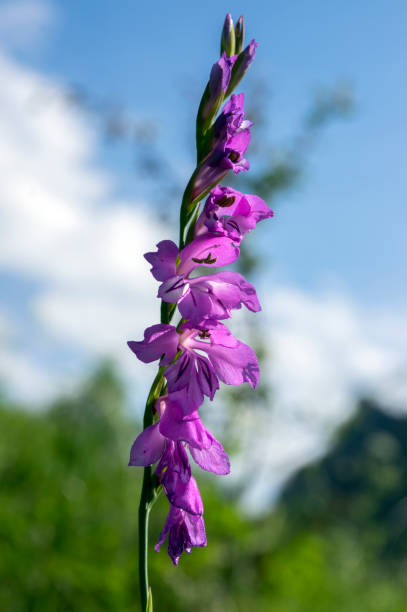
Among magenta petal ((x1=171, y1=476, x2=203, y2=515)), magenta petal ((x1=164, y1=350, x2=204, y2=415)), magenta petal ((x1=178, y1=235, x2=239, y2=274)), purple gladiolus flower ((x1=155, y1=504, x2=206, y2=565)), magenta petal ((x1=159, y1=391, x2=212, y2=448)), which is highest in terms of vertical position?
magenta petal ((x1=178, y1=235, x2=239, y2=274))

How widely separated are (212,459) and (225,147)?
0.56m

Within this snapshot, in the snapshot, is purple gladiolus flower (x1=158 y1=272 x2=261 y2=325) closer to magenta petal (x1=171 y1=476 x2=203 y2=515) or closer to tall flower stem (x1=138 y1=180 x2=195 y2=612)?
tall flower stem (x1=138 y1=180 x2=195 y2=612)

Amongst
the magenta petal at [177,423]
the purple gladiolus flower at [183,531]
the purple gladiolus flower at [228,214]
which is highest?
the purple gladiolus flower at [228,214]

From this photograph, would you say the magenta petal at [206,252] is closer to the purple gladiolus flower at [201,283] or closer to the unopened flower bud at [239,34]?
the purple gladiolus flower at [201,283]

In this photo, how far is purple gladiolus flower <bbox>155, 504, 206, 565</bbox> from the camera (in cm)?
121

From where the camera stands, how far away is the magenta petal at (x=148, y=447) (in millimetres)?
1131

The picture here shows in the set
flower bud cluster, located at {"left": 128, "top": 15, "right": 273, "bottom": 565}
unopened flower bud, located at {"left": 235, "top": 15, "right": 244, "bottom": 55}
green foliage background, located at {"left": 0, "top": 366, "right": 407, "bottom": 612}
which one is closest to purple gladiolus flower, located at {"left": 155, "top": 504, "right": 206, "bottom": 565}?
flower bud cluster, located at {"left": 128, "top": 15, "right": 273, "bottom": 565}

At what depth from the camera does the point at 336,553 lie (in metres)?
6.39

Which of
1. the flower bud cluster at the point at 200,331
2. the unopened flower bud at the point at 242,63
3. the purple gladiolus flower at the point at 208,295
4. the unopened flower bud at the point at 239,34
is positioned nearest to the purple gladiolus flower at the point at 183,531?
the flower bud cluster at the point at 200,331

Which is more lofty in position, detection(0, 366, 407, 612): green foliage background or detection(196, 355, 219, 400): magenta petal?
detection(0, 366, 407, 612): green foliage background

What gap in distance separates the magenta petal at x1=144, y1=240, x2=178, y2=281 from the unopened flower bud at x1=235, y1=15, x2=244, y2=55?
465 mm

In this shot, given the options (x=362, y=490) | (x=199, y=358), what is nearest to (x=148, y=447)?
(x=199, y=358)

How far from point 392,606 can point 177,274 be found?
5435 millimetres

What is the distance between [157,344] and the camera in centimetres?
115
